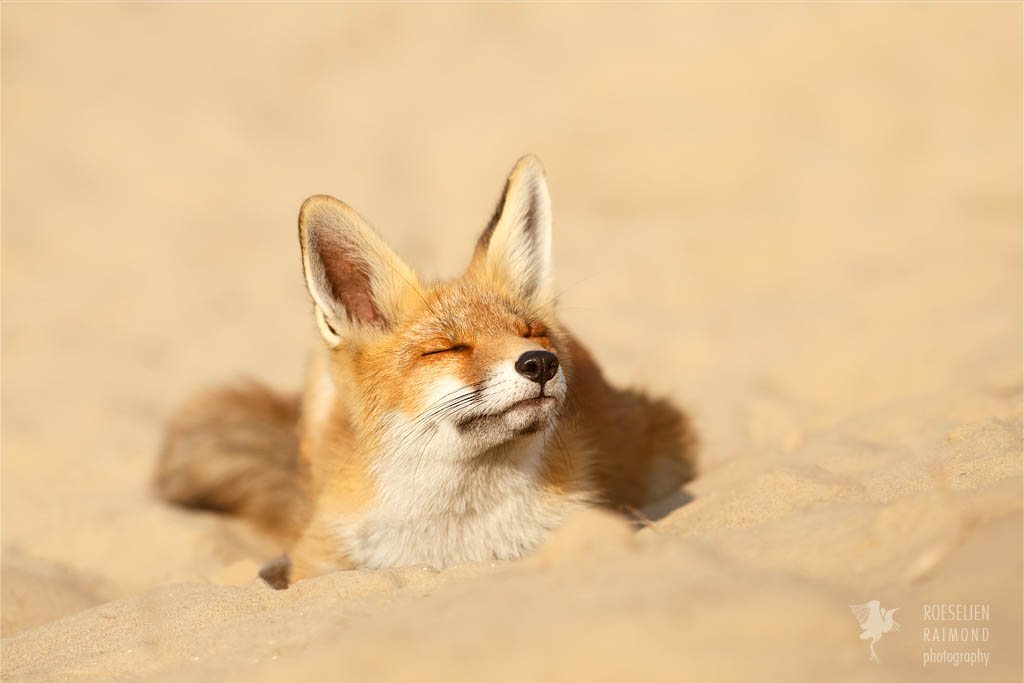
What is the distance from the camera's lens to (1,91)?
12.0m

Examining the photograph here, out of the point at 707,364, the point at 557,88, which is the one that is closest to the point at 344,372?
the point at 707,364

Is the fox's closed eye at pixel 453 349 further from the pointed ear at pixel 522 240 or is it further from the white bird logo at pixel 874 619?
the white bird logo at pixel 874 619

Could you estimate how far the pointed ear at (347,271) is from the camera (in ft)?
13.2

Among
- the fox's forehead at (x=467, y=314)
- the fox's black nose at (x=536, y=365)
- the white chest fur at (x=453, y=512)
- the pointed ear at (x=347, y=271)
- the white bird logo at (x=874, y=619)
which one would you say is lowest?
the white chest fur at (x=453, y=512)

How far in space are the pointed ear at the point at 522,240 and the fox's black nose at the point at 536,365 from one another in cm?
99

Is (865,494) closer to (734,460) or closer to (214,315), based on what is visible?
(734,460)

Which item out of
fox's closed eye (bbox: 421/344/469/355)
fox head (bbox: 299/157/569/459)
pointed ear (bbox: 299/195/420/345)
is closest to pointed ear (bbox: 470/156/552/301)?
fox head (bbox: 299/157/569/459)

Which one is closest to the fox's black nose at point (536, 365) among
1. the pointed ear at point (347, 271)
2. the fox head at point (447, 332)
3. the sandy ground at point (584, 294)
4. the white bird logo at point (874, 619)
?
the fox head at point (447, 332)

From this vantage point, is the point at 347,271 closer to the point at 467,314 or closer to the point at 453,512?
the point at 467,314

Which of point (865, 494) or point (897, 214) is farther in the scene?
point (897, 214)

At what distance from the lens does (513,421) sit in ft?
11.8

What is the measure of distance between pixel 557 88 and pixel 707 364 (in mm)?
6062

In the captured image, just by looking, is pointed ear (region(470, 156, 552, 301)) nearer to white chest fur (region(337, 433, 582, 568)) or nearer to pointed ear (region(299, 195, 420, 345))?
pointed ear (region(299, 195, 420, 345))

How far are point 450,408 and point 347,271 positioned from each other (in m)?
0.98
